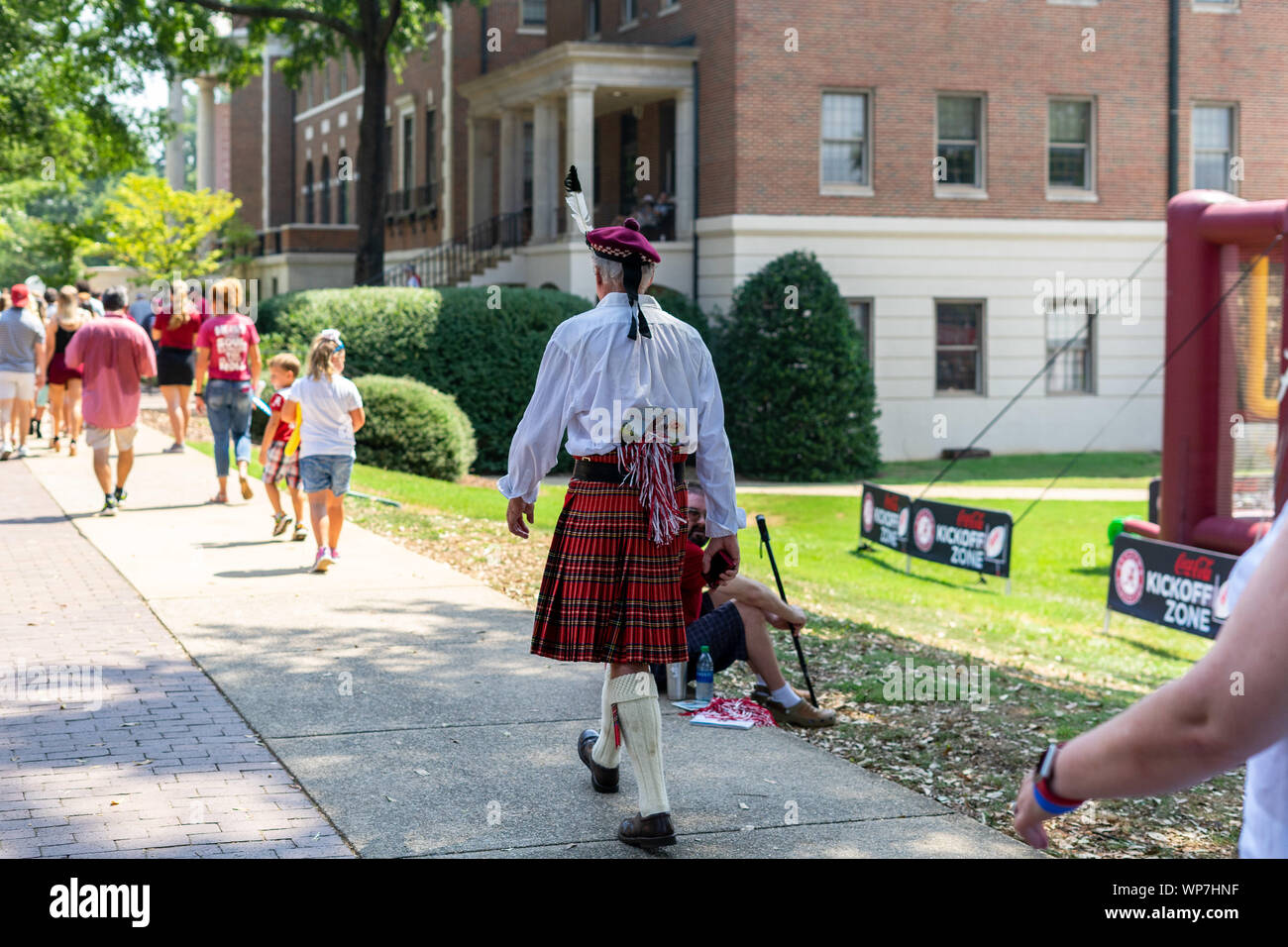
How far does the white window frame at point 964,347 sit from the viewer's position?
28.2 metres

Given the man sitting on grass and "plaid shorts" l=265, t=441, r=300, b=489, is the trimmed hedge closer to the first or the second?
"plaid shorts" l=265, t=441, r=300, b=489

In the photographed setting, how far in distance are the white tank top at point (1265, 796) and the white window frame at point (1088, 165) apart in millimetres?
28256

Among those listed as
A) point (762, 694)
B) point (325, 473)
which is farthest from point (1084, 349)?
point (762, 694)

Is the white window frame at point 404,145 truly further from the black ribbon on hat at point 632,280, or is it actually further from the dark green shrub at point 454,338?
the black ribbon on hat at point 632,280

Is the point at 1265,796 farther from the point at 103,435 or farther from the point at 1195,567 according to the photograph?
the point at 103,435

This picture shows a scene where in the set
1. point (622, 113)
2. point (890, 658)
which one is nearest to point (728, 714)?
point (890, 658)

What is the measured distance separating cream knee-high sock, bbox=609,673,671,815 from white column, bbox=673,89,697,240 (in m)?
23.5

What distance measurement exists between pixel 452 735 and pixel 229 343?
7.79 m

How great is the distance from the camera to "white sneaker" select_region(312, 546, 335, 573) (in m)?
10.4

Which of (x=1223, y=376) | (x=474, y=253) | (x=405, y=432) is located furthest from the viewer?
(x=474, y=253)

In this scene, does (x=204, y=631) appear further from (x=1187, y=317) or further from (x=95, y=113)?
(x=95, y=113)

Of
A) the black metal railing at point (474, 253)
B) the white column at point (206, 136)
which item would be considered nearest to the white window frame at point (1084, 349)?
the black metal railing at point (474, 253)

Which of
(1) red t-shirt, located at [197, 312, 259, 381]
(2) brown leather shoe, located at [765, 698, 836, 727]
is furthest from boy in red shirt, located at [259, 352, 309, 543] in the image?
(2) brown leather shoe, located at [765, 698, 836, 727]

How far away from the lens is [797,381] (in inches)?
990
